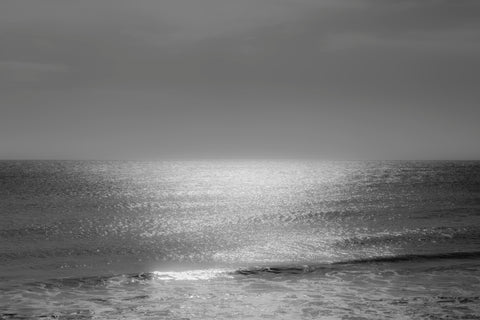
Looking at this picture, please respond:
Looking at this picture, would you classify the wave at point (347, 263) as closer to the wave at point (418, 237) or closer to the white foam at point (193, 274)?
the white foam at point (193, 274)

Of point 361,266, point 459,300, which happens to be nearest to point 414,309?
point 459,300

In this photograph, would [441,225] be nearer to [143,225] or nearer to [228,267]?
[228,267]

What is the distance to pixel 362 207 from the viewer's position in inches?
2810

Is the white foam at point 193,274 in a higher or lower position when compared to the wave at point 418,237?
higher

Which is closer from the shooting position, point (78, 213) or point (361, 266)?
point (361, 266)

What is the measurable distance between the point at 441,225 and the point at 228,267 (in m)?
29.0

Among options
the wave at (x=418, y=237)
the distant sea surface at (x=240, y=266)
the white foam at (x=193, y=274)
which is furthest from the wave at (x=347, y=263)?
the wave at (x=418, y=237)

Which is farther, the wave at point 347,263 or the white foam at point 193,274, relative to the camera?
the wave at point 347,263

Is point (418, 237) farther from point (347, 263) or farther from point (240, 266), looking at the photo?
point (240, 266)

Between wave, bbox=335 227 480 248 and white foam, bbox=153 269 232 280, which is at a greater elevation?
white foam, bbox=153 269 232 280

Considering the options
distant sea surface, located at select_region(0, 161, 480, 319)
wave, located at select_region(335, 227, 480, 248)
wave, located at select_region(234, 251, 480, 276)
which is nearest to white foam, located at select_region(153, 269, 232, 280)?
distant sea surface, located at select_region(0, 161, 480, 319)

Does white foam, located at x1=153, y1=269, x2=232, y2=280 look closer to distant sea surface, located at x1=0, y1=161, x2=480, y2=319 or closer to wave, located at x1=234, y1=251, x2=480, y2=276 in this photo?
distant sea surface, located at x1=0, y1=161, x2=480, y2=319

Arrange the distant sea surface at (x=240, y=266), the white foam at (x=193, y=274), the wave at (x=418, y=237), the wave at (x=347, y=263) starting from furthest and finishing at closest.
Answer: the wave at (x=418, y=237) < the wave at (x=347, y=263) < the white foam at (x=193, y=274) < the distant sea surface at (x=240, y=266)

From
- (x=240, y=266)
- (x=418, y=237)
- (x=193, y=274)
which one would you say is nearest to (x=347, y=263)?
(x=240, y=266)
